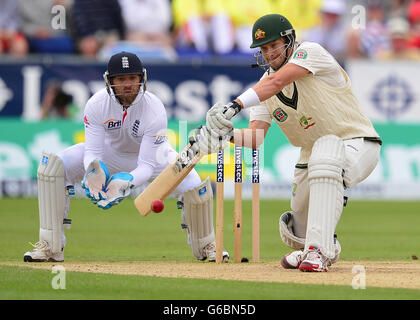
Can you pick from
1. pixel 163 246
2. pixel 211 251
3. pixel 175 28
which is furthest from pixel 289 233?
pixel 175 28

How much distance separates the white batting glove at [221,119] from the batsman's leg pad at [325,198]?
684 mm

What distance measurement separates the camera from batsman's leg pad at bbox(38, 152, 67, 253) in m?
7.61

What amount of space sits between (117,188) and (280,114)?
144 cm

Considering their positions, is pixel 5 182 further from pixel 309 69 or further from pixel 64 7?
pixel 309 69

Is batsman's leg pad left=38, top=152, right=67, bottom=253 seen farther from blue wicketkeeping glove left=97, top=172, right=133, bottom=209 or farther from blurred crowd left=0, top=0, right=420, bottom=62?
blurred crowd left=0, top=0, right=420, bottom=62

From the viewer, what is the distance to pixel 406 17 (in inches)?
758

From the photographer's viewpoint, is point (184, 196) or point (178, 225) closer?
point (184, 196)

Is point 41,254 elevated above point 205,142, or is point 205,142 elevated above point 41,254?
point 205,142

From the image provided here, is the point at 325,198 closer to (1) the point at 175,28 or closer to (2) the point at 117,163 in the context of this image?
(2) the point at 117,163

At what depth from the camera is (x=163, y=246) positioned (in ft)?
31.6

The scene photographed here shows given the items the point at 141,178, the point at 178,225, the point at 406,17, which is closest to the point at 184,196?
the point at 141,178

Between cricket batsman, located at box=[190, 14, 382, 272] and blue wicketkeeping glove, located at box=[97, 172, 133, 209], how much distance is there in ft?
2.51

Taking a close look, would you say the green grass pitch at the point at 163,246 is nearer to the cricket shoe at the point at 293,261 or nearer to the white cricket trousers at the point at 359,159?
the cricket shoe at the point at 293,261
